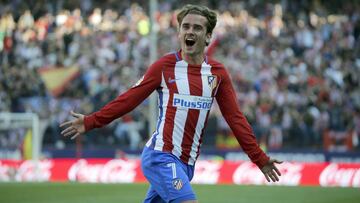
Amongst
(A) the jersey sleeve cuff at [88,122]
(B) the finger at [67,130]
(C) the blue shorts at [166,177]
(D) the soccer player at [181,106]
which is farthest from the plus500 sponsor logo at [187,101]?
(B) the finger at [67,130]

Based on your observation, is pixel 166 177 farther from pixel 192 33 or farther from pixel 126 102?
pixel 192 33

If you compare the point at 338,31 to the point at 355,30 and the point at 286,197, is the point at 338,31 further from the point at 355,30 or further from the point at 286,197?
the point at 286,197

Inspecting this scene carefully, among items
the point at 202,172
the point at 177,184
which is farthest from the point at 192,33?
the point at 202,172

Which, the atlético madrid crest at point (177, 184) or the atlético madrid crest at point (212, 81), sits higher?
the atlético madrid crest at point (212, 81)

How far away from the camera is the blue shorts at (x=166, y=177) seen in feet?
21.1

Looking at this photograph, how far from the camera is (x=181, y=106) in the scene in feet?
21.8

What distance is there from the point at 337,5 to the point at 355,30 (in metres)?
2.29

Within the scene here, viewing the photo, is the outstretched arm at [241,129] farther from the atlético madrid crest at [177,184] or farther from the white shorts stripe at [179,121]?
the atlético madrid crest at [177,184]

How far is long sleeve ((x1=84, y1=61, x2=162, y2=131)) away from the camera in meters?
6.50

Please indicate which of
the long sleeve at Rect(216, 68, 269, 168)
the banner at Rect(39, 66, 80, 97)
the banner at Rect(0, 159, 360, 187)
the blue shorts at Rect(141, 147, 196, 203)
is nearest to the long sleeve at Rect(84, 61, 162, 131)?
the blue shorts at Rect(141, 147, 196, 203)

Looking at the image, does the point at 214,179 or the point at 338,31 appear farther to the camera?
the point at 338,31

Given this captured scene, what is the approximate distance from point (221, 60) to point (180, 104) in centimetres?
1902

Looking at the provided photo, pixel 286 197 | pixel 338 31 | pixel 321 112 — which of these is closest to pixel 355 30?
pixel 338 31

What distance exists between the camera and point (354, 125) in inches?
867
